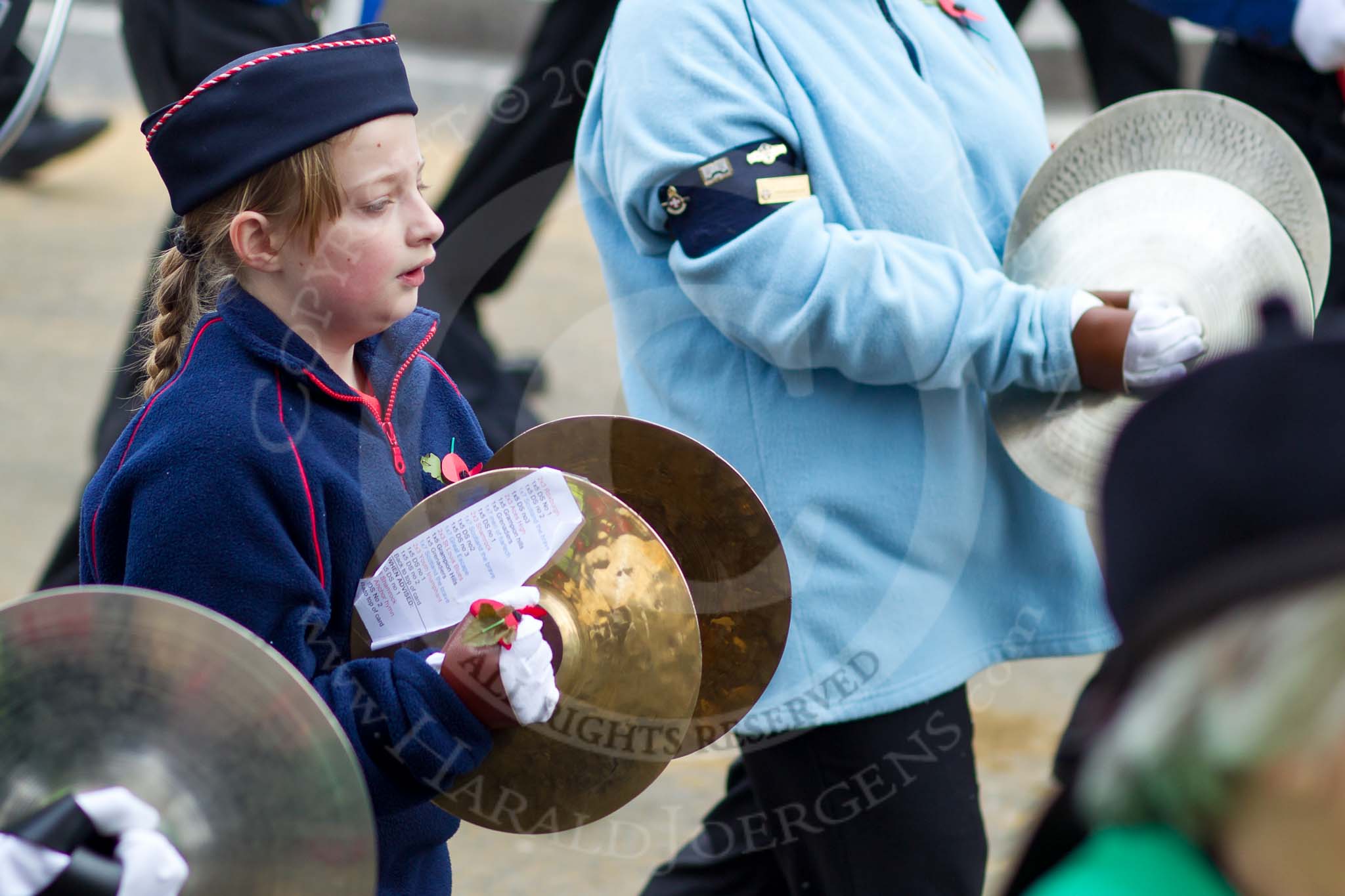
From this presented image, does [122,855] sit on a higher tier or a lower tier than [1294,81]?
higher

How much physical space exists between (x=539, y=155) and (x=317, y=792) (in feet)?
8.80

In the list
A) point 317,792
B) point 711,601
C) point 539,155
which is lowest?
point 539,155

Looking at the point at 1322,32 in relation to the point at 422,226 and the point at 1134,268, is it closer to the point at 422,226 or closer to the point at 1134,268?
the point at 1134,268

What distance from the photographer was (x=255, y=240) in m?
1.53

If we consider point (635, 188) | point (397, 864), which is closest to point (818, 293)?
point (635, 188)

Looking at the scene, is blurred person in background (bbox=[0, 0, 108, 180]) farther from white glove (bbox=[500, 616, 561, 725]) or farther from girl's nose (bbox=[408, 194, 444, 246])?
white glove (bbox=[500, 616, 561, 725])

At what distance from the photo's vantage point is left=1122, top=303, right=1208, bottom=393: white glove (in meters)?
1.80

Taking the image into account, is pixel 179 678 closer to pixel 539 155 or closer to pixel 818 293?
pixel 818 293

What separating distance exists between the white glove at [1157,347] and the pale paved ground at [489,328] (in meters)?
0.57

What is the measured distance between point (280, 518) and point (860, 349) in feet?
2.25

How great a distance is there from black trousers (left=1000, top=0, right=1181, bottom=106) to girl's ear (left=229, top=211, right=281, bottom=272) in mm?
3159

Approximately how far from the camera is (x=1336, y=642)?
79 centimetres

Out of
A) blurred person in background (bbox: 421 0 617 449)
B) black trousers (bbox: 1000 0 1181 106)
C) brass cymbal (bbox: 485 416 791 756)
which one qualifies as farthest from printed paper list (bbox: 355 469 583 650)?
black trousers (bbox: 1000 0 1181 106)

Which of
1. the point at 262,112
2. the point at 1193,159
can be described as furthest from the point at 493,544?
the point at 1193,159
